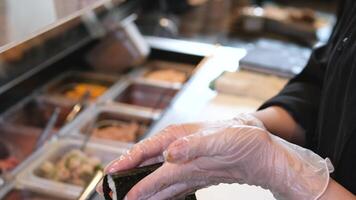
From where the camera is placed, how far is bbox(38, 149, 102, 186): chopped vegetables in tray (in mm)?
1332

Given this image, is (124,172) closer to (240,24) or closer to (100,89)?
(100,89)

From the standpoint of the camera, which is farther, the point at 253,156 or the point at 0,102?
the point at 0,102

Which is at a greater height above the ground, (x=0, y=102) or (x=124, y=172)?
(x=124, y=172)

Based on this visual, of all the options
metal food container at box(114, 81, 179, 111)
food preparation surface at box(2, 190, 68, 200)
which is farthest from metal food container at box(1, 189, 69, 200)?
metal food container at box(114, 81, 179, 111)

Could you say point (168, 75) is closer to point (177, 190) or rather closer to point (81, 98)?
point (81, 98)

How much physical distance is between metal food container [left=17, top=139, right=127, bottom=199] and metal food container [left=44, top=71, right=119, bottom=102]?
0.33 m

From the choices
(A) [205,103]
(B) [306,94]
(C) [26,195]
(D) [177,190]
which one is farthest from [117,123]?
(D) [177,190]

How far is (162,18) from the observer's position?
225 centimetres

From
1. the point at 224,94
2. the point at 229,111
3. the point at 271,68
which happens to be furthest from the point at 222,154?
the point at 271,68

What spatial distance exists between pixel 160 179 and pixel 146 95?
1183mm

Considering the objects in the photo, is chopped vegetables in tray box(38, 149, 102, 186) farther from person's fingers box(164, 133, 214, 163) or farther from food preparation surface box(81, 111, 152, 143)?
person's fingers box(164, 133, 214, 163)

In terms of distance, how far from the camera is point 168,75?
193 centimetres

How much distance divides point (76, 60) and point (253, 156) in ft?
4.76

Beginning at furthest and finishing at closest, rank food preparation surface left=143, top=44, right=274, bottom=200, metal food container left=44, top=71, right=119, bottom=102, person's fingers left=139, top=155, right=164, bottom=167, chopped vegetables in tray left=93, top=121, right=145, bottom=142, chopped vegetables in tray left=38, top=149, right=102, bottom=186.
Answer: metal food container left=44, top=71, right=119, bottom=102 < chopped vegetables in tray left=93, top=121, right=145, bottom=142 < food preparation surface left=143, top=44, right=274, bottom=200 < chopped vegetables in tray left=38, top=149, right=102, bottom=186 < person's fingers left=139, top=155, right=164, bottom=167
